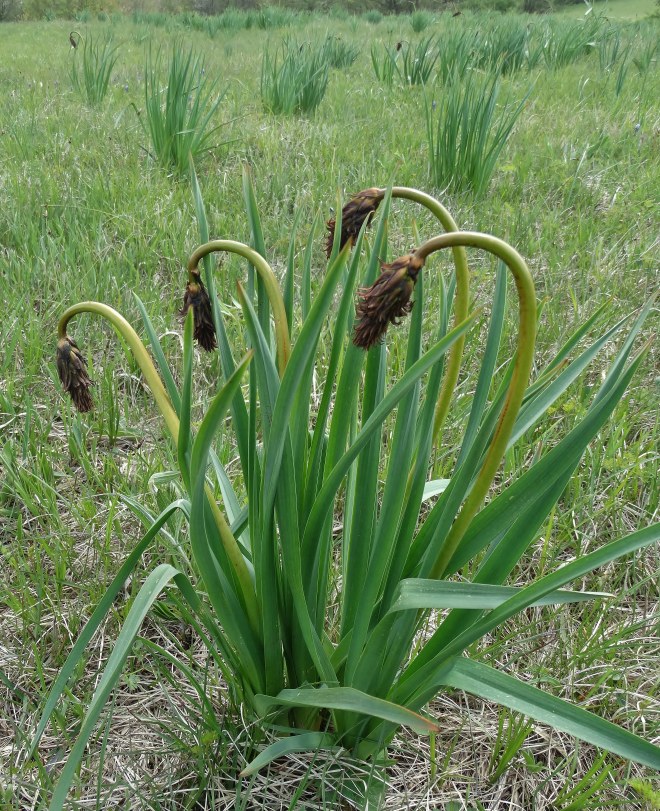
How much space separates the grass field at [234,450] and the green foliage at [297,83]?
219 mm

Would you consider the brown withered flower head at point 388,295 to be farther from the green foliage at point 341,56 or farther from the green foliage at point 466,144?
the green foliage at point 341,56

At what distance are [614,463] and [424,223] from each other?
1.41 m

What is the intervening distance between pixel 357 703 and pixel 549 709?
0.21 metres

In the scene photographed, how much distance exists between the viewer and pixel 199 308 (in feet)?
2.56

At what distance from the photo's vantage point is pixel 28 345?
1829 millimetres

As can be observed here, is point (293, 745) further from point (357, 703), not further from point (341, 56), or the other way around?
point (341, 56)

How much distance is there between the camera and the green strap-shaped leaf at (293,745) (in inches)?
31.6

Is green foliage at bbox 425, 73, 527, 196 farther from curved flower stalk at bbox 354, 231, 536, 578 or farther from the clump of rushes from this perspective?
curved flower stalk at bbox 354, 231, 536, 578

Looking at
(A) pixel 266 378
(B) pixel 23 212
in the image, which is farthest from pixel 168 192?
(A) pixel 266 378

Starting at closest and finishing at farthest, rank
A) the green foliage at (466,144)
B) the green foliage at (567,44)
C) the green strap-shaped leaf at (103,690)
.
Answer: the green strap-shaped leaf at (103,690), the green foliage at (466,144), the green foliage at (567,44)

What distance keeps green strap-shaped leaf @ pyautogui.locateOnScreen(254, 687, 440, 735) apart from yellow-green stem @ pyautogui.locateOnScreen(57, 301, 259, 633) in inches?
5.1

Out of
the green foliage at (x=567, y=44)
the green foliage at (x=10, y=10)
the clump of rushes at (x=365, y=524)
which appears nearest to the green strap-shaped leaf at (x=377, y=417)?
the clump of rushes at (x=365, y=524)

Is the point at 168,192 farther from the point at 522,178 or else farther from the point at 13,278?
the point at 522,178

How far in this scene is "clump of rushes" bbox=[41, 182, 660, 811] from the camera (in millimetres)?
673
